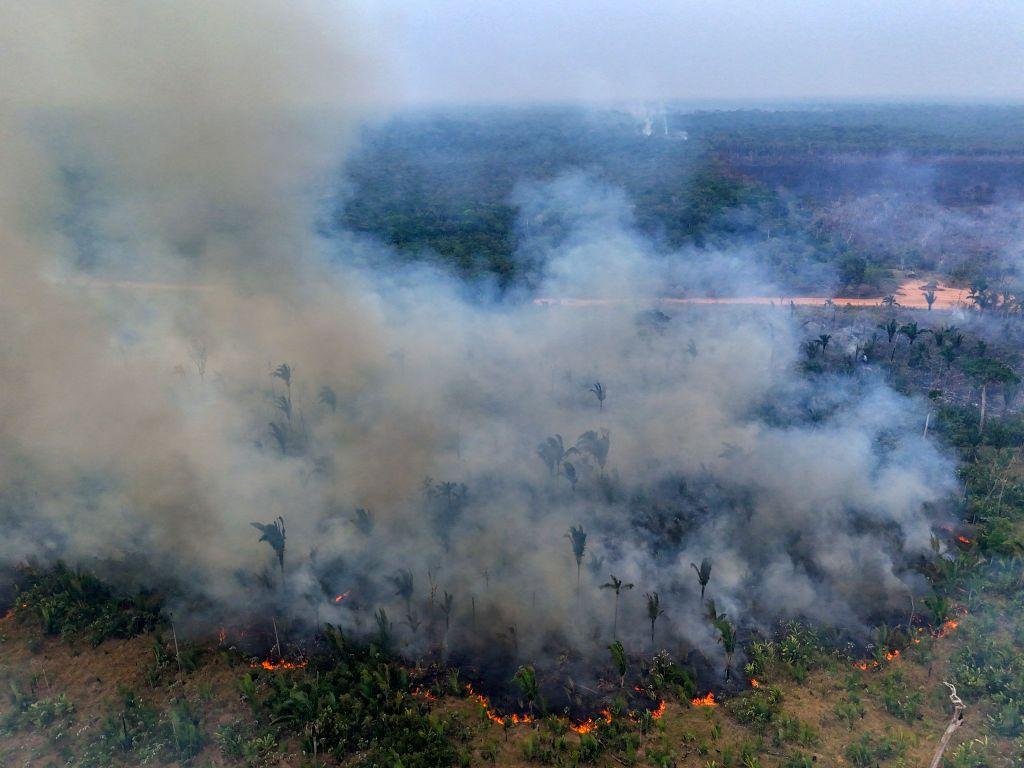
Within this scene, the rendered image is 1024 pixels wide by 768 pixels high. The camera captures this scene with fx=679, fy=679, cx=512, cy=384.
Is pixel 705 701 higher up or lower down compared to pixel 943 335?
lower down

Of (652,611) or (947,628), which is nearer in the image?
(652,611)

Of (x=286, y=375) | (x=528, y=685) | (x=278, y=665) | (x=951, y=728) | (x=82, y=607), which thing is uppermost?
(x=286, y=375)

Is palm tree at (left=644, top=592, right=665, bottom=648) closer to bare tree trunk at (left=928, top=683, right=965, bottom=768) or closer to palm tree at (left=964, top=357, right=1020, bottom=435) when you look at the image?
bare tree trunk at (left=928, top=683, right=965, bottom=768)

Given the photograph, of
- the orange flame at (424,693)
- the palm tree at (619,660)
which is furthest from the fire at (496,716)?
the palm tree at (619,660)

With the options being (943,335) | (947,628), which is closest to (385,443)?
(947,628)

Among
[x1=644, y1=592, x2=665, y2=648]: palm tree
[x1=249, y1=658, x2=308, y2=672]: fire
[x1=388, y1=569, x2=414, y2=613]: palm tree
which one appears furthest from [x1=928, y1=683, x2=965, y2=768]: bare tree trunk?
[x1=249, y1=658, x2=308, y2=672]: fire

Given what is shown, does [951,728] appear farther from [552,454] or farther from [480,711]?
[552,454]

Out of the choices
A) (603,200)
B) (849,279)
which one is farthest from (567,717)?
(603,200)
